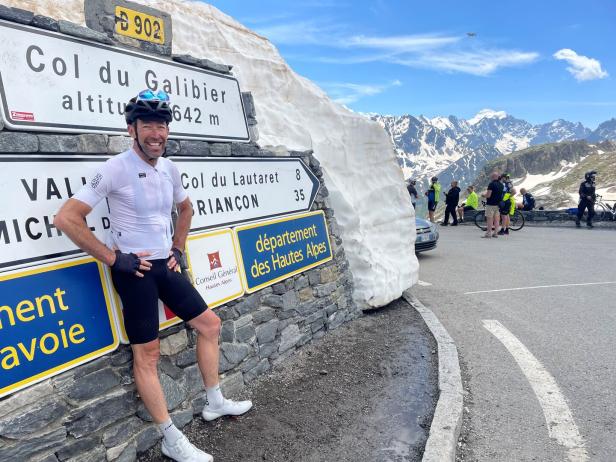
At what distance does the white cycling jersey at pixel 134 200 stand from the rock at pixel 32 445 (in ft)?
3.72

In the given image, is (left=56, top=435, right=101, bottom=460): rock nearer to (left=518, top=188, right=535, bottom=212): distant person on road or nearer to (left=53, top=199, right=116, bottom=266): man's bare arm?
(left=53, top=199, right=116, bottom=266): man's bare arm

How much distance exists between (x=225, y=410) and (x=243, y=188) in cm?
205

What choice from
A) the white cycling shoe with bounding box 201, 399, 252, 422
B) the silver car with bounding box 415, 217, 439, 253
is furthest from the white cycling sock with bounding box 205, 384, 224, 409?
the silver car with bounding box 415, 217, 439, 253

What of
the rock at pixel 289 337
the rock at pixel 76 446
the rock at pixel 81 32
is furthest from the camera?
the rock at pixel 289 337

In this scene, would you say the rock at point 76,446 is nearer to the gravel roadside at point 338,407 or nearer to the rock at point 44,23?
the gravel roadside at point 338,407

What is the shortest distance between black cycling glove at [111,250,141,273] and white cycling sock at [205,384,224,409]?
1251mm

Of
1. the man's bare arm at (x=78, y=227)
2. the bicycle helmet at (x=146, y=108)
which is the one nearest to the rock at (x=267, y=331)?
the man's bare arm at (x=78, y=227)

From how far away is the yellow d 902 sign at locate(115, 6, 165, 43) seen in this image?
11.3 feet

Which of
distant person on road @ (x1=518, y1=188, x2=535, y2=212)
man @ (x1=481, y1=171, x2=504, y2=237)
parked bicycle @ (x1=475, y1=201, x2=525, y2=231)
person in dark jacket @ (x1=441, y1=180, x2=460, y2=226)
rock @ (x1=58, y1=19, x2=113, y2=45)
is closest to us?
rock @ (x1=58, y1=19, x2=113, y2=45)

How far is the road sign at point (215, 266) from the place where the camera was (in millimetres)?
3715

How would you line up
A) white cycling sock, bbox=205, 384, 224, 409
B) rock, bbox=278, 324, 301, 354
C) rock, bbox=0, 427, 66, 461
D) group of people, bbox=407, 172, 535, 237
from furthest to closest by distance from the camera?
group of people, bbox=407, 172, 535, 237 < rock, bbox=278, 324, 301, 354 < white cycling sock, bbox=205, 384, 224, 409 < rock, bbox=0, 427, 66, 461

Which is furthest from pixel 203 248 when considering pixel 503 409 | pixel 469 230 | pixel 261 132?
pixel 469 230

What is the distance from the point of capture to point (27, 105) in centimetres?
274

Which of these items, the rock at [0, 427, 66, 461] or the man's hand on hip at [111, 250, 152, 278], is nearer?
the rock at [0, 427, 66, 461]
